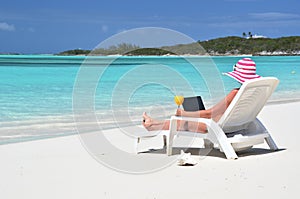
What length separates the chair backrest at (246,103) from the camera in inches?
192

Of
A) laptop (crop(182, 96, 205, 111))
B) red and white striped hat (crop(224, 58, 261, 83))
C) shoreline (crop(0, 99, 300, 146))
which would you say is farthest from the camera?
shoreline (crop(0, 99, 300, 146))

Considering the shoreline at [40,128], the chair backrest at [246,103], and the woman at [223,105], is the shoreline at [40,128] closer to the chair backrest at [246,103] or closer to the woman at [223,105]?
the woman at [223,105]

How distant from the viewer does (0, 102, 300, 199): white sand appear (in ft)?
12.6

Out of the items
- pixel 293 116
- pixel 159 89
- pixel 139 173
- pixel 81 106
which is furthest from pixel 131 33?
pixel 159 89

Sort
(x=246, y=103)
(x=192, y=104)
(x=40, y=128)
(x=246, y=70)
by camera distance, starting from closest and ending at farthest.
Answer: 1. (x=246, y=103)
2. (x=246, y=70)
3. (x=192, y=104)
4. (x=40, y=128)

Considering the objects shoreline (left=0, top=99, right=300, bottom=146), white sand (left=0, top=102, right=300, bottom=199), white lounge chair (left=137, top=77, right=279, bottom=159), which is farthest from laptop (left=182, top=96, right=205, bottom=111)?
shoreline (left=0, top=99, right=300, bottom=146)

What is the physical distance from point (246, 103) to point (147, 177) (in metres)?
1.41

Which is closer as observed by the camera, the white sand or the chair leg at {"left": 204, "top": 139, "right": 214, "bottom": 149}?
the white sand

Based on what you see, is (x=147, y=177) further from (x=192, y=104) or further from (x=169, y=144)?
(x=192, y=104)

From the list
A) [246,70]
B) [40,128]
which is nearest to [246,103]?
[246,70]

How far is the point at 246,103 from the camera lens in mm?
5023

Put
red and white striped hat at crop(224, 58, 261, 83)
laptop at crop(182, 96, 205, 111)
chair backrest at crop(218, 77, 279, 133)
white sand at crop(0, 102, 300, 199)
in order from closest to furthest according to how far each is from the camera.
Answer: white sand at crop(0, 102, 300, 199), chair backrest at crop(218, 77, 279, 133), red and white striped hat at crop(224, 58, 261, 83), laptop at crop(182, 96, 205, 111)

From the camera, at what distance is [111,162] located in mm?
5012

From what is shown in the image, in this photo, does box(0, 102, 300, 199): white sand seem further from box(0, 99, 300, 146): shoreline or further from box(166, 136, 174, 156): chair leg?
box(0, 99, 300, 146): shoreline
